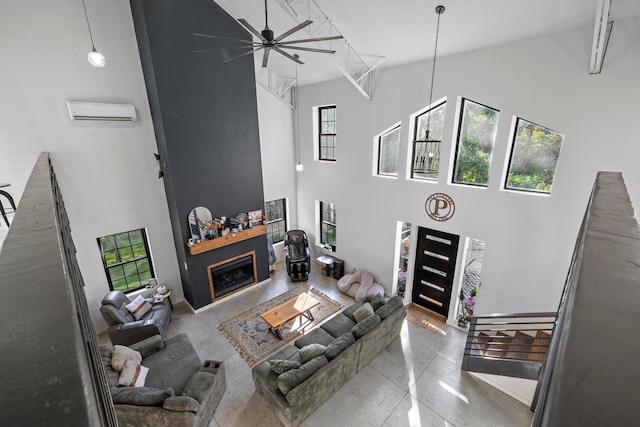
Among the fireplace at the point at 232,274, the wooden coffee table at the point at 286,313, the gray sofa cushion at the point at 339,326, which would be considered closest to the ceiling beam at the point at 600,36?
the gray sofa cushion at the point at 339,326

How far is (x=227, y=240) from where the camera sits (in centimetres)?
630

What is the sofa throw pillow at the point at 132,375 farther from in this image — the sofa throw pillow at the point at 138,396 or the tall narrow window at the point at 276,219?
the tall narrow window at the point at 276,219

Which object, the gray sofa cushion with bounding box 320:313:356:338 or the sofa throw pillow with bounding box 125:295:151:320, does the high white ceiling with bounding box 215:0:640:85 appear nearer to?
the gray sofa cushion with bounding box 320:313:356:338

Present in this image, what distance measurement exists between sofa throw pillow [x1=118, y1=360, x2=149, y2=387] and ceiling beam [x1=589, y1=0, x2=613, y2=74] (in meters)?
7.28

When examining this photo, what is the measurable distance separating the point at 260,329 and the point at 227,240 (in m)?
2.04

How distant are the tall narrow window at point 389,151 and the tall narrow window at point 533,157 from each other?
2.15m

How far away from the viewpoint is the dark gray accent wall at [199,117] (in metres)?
4.95

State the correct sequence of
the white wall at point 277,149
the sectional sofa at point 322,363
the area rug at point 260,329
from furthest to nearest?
the white wall at point 277,149, the area rug at point 260,329, the sectional sofa at point 322,363

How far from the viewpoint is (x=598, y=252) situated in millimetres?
698

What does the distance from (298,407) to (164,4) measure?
261 inches

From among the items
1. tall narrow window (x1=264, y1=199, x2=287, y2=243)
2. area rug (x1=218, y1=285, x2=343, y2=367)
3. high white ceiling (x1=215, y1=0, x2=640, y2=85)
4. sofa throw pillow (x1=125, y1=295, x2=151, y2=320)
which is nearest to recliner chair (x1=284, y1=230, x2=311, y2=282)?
tall narrow window (x1=264, y1=199, x2=287, y2=243)

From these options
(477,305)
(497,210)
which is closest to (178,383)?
(477,305)

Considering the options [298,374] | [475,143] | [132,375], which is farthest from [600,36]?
[132,375]

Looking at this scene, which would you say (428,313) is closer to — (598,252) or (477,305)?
(477,305)
